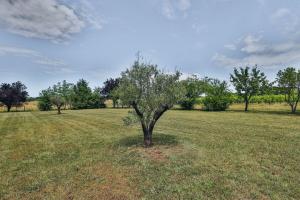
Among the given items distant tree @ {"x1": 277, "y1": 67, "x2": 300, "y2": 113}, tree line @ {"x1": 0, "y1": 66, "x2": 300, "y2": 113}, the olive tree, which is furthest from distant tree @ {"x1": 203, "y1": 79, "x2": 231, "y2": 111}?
the olive tree

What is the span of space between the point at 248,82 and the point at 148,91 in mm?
34741

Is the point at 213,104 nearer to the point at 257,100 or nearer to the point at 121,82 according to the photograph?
the point at 257,100

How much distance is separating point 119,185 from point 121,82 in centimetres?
603

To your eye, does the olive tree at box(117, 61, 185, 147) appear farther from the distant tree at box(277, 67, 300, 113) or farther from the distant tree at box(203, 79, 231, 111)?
the distant tree at box(203, 79, 231, 111)

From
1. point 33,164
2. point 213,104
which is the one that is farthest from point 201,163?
point 213,104

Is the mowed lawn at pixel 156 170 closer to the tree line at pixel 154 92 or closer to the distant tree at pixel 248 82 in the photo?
the tree line at pixel 154 92

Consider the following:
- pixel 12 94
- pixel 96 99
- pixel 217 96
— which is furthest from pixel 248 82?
pixel 12 94

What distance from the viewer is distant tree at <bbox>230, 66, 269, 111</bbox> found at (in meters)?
38.7

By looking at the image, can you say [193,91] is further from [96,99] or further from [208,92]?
[96,99]

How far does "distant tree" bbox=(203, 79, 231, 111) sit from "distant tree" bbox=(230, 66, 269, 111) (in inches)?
193

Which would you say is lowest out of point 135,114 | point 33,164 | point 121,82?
point 33,164

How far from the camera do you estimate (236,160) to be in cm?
873

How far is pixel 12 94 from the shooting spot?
6431 centimetres

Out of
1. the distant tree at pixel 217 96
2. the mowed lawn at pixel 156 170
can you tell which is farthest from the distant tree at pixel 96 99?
the mowed lawn at pixel 156 170
